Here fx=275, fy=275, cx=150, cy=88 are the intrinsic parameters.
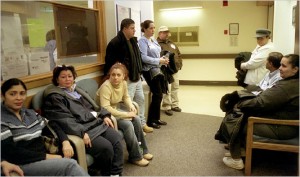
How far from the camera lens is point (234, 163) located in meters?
2.63

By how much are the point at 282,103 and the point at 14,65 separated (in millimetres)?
2243

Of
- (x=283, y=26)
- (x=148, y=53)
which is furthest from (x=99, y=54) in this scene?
(x=283, y=26)

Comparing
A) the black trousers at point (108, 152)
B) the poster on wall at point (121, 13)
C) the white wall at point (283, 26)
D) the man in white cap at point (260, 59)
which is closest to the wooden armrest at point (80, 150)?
the black trousers at point (108, 152)

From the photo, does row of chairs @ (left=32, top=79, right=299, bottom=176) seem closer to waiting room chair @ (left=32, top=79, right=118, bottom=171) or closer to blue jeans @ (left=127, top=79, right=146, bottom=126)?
waiting room chair @ (left=32, top=79, right=118, bottom=171)

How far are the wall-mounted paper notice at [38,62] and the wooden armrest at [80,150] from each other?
31.1 inches

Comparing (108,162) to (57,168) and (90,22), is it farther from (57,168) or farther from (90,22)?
(90,22)

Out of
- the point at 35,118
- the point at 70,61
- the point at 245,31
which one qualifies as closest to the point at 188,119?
the point at 70,61

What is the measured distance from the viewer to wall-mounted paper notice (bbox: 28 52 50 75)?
2.47 meters

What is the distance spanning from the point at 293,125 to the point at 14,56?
7.84ft

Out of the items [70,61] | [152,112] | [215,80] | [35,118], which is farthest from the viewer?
[215,80]

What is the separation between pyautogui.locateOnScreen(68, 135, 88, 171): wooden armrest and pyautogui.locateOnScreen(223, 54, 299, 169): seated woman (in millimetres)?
1413

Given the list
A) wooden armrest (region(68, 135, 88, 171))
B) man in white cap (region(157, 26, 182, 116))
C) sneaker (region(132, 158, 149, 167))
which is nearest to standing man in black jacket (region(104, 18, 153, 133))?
sneaker (region(132, 158, 149, 167))

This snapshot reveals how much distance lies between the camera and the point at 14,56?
7.48 ft

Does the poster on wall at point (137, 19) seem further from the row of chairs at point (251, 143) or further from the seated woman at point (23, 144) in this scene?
the seated woman at point (23, 144)
